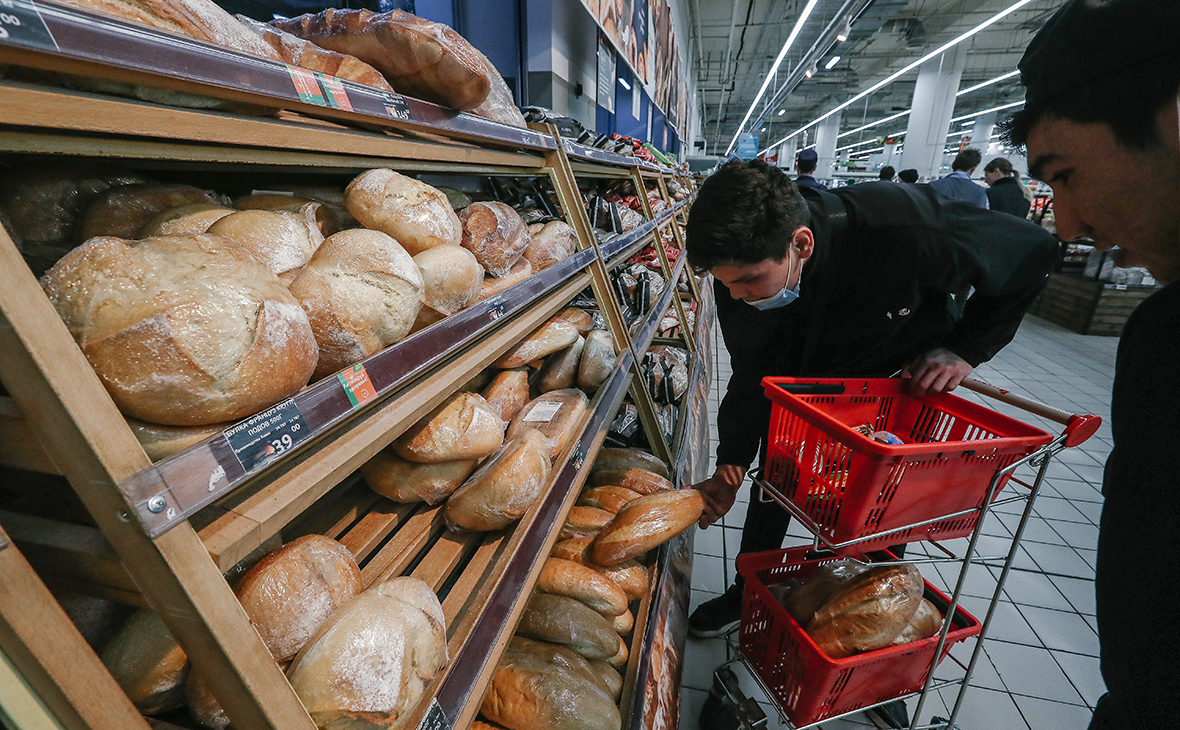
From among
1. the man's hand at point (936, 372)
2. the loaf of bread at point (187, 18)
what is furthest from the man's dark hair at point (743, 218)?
the loaf of bread at point (187, 18)

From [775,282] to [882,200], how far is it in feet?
1.72

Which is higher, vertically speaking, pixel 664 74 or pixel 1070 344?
pixel 664 74

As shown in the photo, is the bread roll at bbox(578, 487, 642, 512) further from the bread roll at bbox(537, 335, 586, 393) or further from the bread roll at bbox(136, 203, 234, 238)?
the bread roll at bbox(136, 203, 234, 238)

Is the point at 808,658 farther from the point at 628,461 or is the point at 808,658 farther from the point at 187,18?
the point at 187,18

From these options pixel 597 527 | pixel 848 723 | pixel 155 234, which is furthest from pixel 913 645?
pixel 155 234

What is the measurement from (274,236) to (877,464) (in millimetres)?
1296

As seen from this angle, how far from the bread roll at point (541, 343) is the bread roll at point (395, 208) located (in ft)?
1.58

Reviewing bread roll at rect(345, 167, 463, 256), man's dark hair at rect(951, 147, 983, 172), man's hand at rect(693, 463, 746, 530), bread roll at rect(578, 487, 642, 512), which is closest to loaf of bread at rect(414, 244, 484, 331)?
bread roll at rect(345, 167, 463, 256)

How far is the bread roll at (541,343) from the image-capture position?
159 cm

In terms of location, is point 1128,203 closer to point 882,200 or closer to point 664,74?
point 882,200

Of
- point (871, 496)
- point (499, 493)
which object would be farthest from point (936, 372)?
point (499, 493)

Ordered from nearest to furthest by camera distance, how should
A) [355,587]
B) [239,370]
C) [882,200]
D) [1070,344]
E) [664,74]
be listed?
[239,370] < [355,587] < [882,200] < [1070,344] < [664,74]

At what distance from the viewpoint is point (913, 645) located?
4.80ft

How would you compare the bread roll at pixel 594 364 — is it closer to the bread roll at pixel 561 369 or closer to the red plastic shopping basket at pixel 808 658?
the bread roll at pixel 561 369
